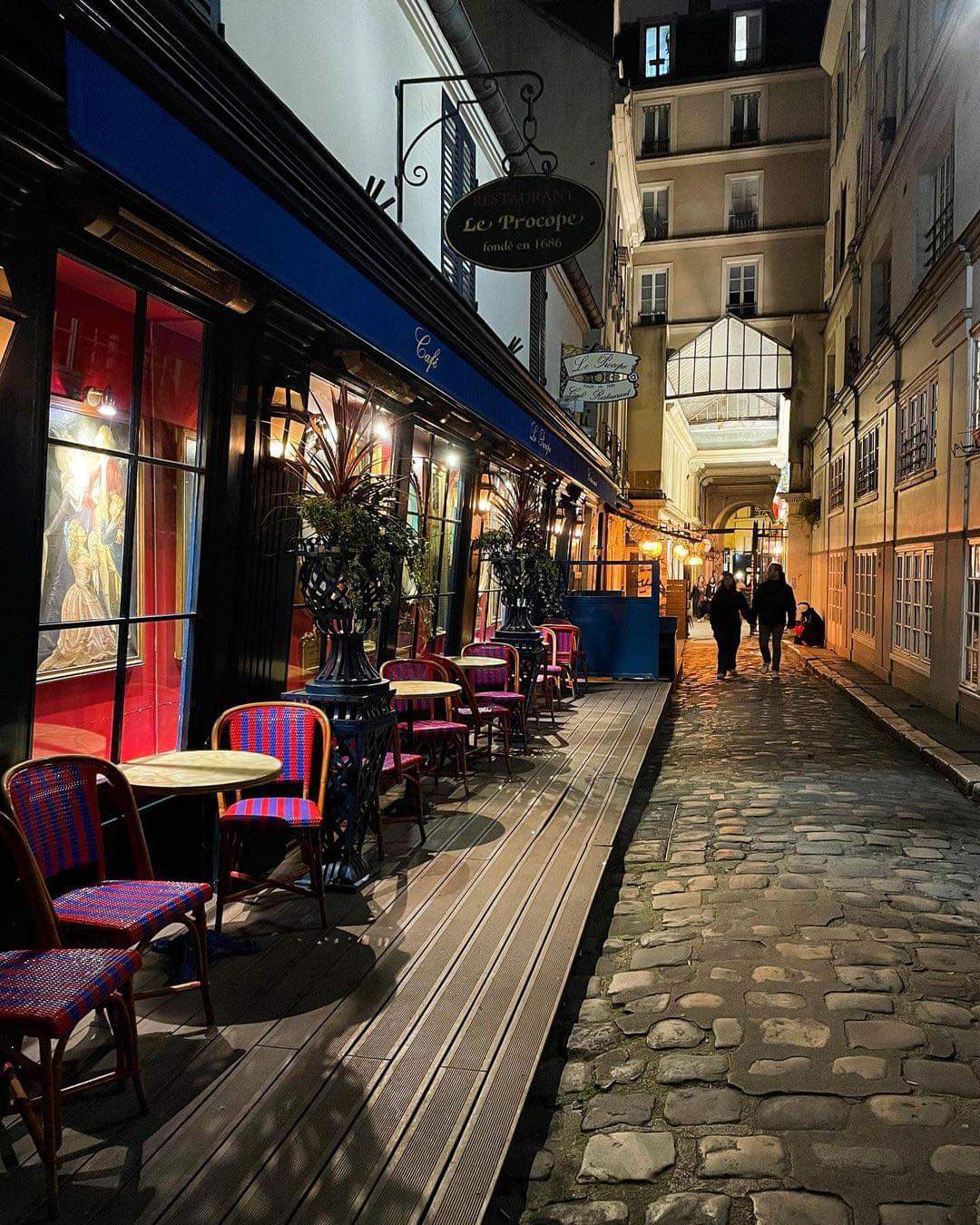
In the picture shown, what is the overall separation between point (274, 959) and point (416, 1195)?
5.68 feet

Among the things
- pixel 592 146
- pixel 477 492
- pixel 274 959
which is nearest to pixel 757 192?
pixel 592 146

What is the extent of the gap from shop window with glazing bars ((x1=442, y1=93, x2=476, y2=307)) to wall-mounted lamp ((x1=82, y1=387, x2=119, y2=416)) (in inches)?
210

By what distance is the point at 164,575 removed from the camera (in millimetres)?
4875

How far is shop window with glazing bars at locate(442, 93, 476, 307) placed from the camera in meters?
9.48

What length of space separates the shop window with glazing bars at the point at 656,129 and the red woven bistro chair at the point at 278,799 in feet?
118

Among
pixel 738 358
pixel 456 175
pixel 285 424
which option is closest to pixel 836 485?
pixel 738 358

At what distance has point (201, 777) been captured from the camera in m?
4.02

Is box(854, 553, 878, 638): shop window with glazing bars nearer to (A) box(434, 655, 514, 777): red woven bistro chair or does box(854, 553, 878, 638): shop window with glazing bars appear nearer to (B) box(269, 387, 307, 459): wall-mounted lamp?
(A) box(434, 655, 514, 777): red woven bistro chair

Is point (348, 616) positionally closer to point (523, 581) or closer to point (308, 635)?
point (308, 635)

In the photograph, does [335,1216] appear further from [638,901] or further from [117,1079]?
[638,901]

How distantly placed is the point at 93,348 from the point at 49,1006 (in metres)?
2.91

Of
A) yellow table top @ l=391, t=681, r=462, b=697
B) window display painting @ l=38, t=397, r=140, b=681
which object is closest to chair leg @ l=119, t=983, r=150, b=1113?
window display painting @ l=38, t=397, r=140, b=681

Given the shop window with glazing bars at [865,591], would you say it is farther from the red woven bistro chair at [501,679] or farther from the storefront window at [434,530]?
the red woven bistro chair at [501,679]

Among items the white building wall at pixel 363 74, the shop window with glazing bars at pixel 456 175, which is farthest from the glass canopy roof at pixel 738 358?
the shop window with glazing bars at pixel 456 175
